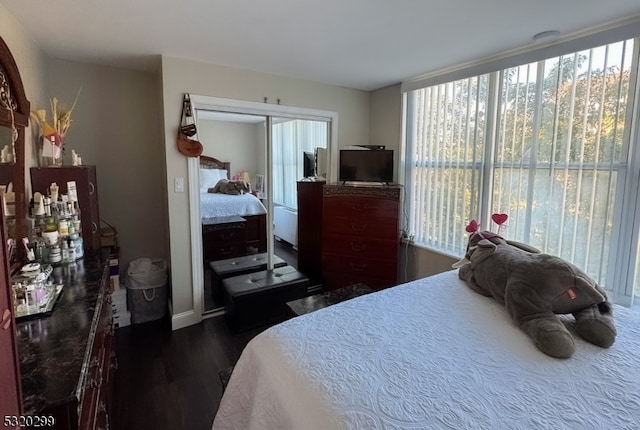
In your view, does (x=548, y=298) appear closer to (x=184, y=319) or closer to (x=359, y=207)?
(x=359, y=207)

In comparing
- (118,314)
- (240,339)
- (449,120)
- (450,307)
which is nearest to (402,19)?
(449,120)

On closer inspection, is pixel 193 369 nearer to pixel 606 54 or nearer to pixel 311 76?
pixel 311 76

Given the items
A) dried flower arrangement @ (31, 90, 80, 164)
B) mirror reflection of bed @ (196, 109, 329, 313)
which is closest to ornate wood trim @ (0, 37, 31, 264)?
Result: dried flower arrangement @ (31, 90, 80, 164)

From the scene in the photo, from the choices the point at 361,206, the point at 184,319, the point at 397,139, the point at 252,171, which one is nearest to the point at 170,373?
the point at 184,319

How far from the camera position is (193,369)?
2.23m

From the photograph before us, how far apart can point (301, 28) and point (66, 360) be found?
78.7 inches

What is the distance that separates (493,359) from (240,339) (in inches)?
78.5

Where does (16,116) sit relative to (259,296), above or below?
above

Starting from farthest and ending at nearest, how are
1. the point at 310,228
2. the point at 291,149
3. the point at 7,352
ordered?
the point at 310,228 → the point at 291,149 → the point at 7,352

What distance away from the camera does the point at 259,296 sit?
2730 millimetres

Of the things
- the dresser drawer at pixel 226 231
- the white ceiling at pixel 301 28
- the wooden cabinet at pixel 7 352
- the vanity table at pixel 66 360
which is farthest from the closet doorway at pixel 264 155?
the wooden cabinet at pixel 7 352

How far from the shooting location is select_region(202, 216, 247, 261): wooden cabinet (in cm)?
297

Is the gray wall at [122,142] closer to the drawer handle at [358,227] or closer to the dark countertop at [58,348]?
the dark countertop at [58,348]

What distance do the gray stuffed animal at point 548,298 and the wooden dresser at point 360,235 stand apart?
132 cm
